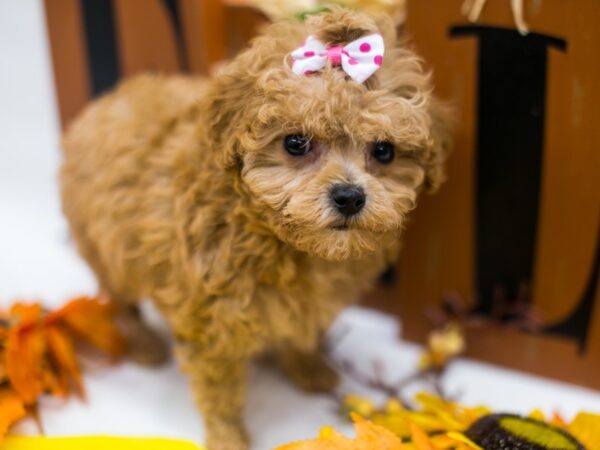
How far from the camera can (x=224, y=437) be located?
5.63 feet

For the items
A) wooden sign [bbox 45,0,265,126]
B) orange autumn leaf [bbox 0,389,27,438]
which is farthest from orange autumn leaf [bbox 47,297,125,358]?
wooden sign [bbox 45,0,265,126]

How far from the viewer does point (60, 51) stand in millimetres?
2301

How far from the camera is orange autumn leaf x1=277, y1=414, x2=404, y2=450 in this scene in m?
1.38

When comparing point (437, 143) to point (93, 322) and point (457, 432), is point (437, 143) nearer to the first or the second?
point (457, 432)

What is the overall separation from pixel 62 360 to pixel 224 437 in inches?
21.8

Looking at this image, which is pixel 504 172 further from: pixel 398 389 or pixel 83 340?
pixel 83 340

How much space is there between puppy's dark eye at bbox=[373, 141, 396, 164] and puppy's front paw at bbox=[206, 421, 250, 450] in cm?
80


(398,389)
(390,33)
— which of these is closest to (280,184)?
(390,33)

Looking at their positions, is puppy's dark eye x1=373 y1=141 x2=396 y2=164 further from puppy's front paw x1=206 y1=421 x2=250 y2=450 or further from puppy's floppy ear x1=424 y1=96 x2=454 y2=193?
puppy's front paw x1=206 y1=421 x2=250 y2=450

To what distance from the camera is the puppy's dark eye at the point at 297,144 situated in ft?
4.36

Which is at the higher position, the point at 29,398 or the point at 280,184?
the point at 280,184

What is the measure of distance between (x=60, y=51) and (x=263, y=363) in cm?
124

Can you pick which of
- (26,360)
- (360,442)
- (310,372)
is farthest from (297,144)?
(26,360)

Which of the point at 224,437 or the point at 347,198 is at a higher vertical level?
the point at 347,198
